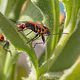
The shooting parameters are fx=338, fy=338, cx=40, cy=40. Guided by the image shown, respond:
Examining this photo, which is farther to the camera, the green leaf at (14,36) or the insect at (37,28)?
the insect at (37,28)

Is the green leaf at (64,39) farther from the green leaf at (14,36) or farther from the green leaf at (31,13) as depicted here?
the green leaf at (31,13)

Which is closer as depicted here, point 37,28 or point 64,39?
point 64,39

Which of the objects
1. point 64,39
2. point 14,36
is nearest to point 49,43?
point 64,39

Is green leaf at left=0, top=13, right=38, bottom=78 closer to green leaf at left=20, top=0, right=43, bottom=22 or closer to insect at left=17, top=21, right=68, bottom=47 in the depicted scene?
insect at left=17, top=21, right=68, bottom=47

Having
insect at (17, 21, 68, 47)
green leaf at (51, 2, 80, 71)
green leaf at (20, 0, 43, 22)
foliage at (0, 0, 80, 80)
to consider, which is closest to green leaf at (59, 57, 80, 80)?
foliage at (0, 0, 80, 80)

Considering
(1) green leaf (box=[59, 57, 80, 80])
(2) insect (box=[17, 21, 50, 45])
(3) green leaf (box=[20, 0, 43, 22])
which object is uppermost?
(1) green leaf (box=[59, 57, 80, 80])

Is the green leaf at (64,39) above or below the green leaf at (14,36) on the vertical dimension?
below

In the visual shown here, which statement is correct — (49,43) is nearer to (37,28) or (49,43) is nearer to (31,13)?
(37,28)

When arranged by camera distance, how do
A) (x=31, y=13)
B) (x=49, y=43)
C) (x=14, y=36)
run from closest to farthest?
(x=14, y=36) < (x=49, y=43) < (x=31, y=13)

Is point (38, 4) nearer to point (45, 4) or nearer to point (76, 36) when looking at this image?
point (45, 4)

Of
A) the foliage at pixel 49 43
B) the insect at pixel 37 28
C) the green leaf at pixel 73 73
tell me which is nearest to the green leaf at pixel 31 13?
the foliage at pixel 49 43

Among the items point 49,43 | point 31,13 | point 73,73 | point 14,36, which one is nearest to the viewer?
point 73,73
